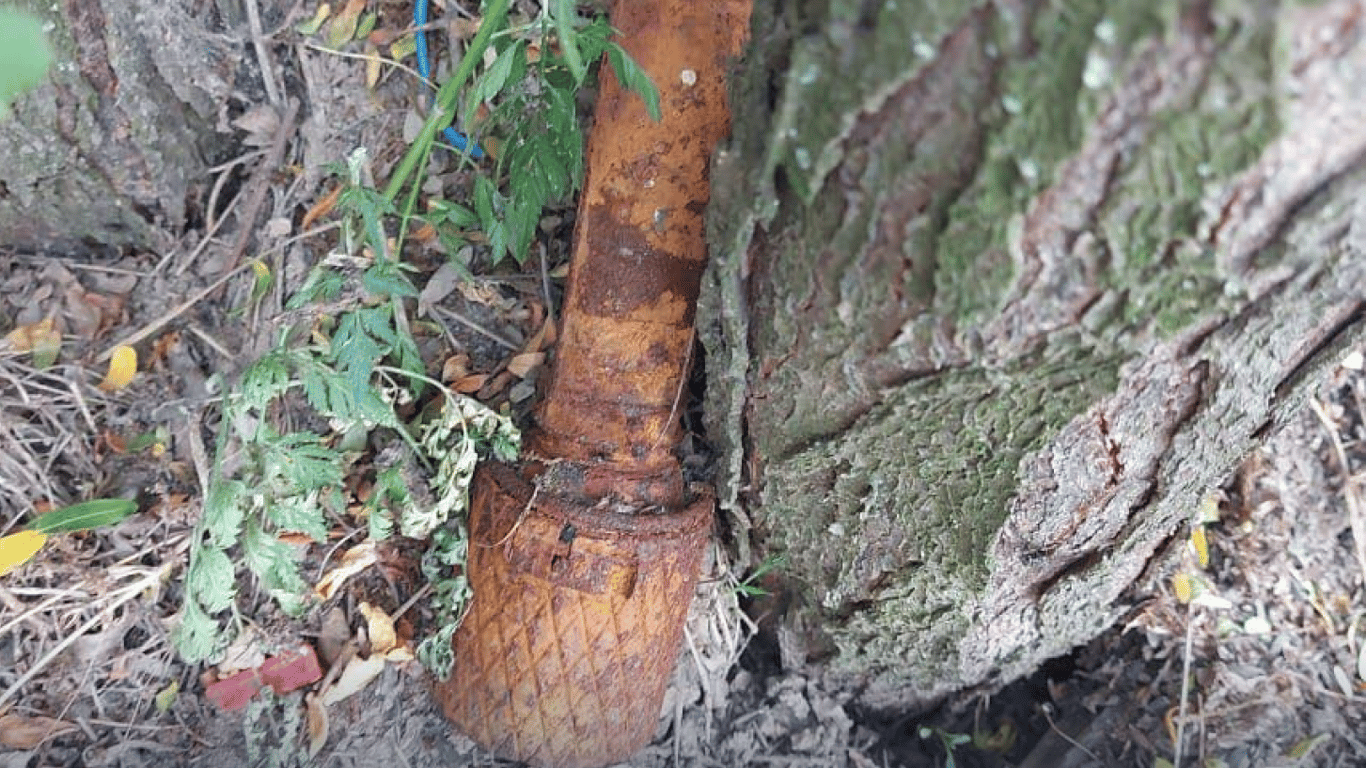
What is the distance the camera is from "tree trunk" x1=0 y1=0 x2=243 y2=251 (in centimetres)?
156

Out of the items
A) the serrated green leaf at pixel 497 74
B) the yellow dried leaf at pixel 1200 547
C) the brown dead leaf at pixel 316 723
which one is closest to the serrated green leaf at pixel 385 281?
the serrated green leaf at pixel 497 74

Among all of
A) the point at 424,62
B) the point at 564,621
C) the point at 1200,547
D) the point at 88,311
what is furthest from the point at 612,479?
the point at 1200,547

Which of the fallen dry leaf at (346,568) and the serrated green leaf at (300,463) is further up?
the serrated green leaf at (300,463)

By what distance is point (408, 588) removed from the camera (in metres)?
1.72

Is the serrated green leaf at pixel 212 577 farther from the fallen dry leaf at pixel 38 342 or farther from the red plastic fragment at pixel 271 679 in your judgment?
the fallen dry leaf at pixel 38 342

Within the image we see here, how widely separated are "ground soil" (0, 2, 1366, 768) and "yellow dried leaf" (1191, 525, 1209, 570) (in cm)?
1

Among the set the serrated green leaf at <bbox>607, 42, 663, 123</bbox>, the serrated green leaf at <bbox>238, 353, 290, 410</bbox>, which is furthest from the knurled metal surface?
the serrated green leaf at <bbox>607, 42, 663, 123</bbox>

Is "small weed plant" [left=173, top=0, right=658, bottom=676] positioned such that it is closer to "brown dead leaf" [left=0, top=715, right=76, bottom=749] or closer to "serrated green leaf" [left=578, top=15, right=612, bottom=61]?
"serrated green leaf" [left=578, top=15, right=612, bottom=61]

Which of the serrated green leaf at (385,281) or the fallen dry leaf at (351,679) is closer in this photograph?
the serrated green leaf at (385,281)

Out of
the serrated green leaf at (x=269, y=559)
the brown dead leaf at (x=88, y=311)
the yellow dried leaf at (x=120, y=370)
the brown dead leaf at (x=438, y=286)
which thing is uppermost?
the brown dead leaf at (x=438, y=286)

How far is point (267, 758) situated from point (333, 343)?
2.22 ft

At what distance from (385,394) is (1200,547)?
150cm

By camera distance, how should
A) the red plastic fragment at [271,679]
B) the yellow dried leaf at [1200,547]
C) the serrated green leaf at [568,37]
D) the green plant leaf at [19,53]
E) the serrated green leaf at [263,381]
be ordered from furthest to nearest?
1. the yellow dried leaf at [1200,547]
2. the red plastic fragment at [271,679]
3. the serrated green leaf at [263,381]
4. the serrated green leaf at [568,37]
5. the green plant leaf at [19,53]

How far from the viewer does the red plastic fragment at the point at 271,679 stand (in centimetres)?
162
